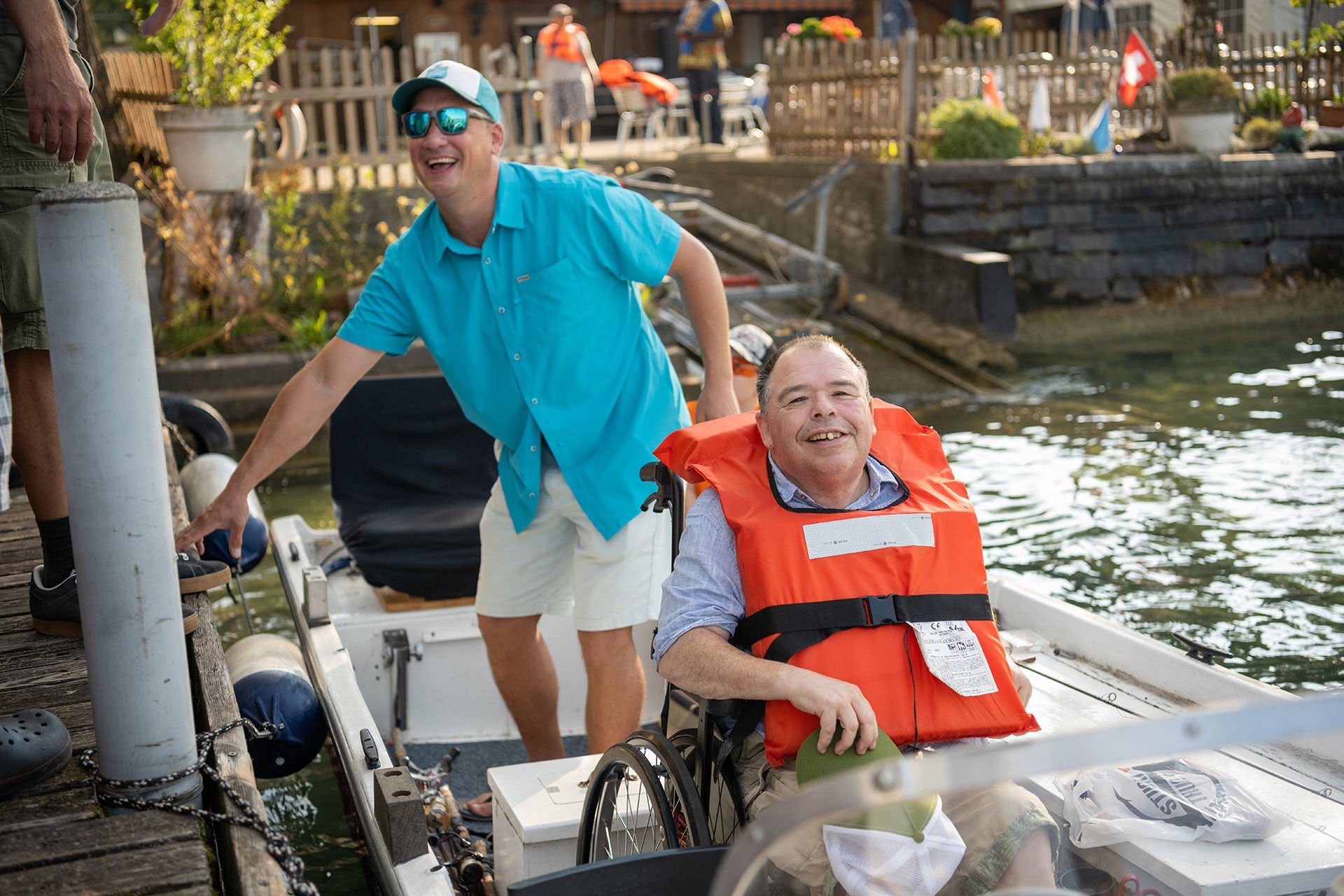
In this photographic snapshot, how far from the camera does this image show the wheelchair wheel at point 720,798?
251 cm

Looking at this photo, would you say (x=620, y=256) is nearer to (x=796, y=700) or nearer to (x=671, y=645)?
(x=671, y=645)

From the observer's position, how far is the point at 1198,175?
12852 millimetres

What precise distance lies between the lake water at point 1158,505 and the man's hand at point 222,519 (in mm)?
1683

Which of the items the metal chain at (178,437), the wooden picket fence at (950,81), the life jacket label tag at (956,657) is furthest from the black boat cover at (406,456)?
the wooden picket fence at (950,81)

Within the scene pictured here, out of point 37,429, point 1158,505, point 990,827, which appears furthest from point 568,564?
point 1158,505

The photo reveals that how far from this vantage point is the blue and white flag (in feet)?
43.1

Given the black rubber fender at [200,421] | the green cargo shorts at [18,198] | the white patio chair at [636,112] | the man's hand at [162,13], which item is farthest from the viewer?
the white patio chair at [636,112]

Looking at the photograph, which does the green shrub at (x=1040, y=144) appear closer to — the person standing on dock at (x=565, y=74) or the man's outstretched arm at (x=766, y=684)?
the person standing on dock at (x=565, y=74)

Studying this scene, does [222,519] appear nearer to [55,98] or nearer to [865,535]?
[55,98]

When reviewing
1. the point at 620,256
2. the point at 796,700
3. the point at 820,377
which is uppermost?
the point at 620,256

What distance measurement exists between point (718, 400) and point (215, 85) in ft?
22.3

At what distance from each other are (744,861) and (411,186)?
410 inches

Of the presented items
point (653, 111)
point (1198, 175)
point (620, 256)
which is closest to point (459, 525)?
point (620, 256)

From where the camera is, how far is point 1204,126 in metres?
13.2
